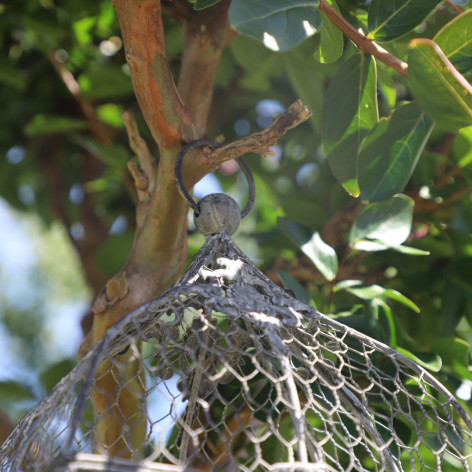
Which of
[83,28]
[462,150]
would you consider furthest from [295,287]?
[83,28]

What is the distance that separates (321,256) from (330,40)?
0.83ft

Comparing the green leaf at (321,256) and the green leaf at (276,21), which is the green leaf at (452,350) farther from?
the green leaf at (276,21)

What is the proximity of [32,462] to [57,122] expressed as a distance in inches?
27.3

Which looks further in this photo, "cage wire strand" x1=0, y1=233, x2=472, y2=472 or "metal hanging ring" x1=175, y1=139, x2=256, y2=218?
"metal hanging ring" x1=175, y1=139, x2=256, y2=218

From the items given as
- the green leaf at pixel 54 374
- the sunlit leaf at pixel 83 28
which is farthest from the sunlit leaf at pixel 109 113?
Answer: the green leaf at pixel 54 374

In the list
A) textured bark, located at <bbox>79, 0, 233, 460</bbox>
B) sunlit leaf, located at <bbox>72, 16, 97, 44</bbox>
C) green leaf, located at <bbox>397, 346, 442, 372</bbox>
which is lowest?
green leaf, located at <bbox>397, 346, 442, 372</bbox>

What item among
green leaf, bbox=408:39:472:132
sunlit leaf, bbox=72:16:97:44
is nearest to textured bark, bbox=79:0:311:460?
green leaf, bbox=408:39:472:132

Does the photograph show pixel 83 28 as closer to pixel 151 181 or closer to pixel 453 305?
pixel 151 181

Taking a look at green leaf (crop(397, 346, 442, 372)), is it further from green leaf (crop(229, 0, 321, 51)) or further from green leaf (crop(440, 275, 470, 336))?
green leaf (crop(229, 0, 321, 51))

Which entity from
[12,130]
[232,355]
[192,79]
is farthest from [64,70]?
[232,355]

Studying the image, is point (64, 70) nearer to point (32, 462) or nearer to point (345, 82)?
point (345, 82)

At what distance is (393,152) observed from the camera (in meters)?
0.59

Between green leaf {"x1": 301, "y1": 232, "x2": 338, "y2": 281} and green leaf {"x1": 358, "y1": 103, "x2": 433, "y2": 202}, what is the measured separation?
125 millimetres

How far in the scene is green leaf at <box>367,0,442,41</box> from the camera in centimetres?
57
